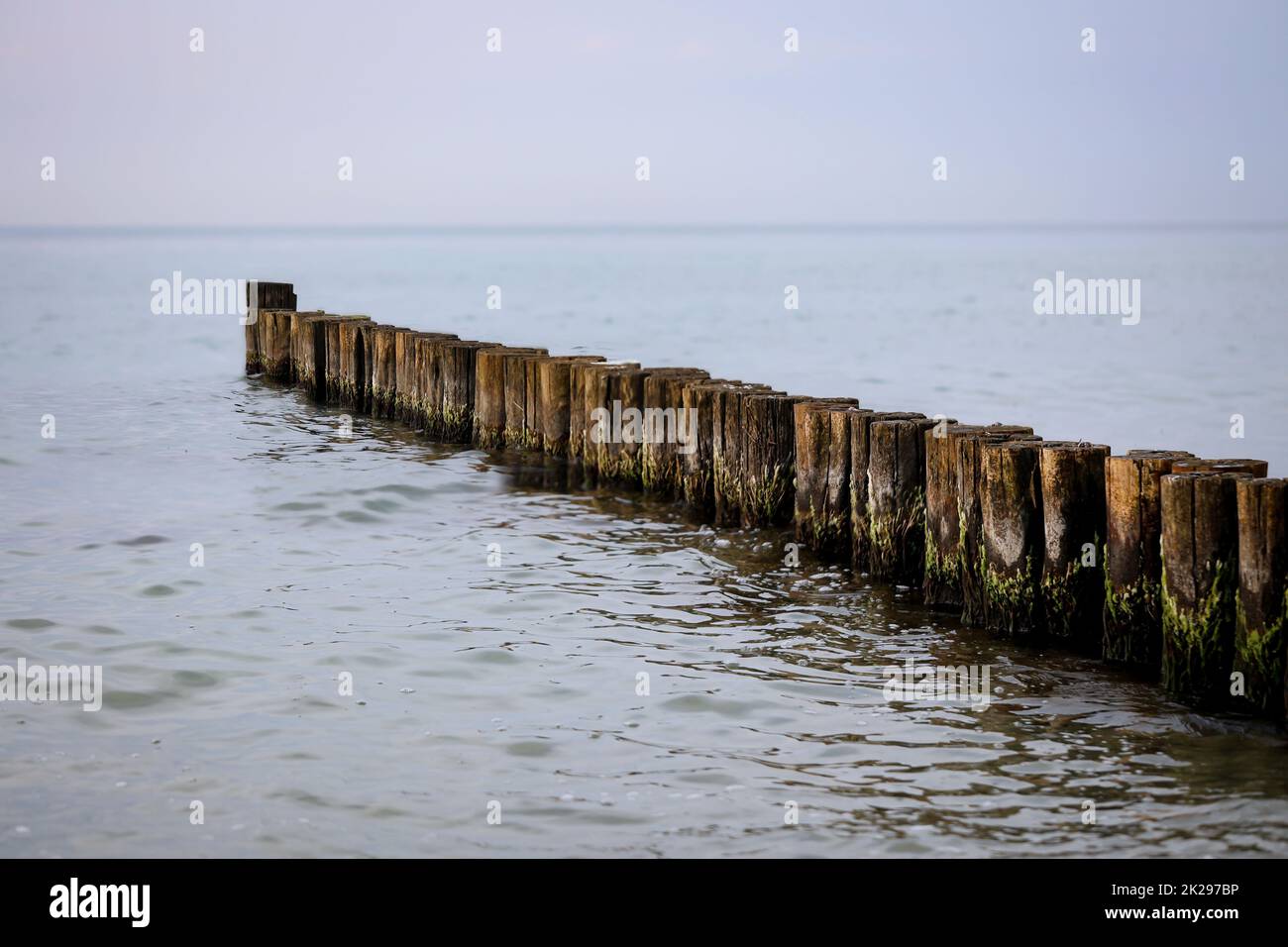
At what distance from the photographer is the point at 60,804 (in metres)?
5.35

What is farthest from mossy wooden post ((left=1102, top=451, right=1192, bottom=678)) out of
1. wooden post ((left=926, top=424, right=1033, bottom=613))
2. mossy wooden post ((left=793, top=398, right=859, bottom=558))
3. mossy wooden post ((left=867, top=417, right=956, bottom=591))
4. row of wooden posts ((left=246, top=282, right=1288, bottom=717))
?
mossy wooden post ((left=793, top=398, right=859, bottom=558))

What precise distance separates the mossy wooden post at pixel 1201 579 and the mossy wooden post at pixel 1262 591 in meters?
0.10

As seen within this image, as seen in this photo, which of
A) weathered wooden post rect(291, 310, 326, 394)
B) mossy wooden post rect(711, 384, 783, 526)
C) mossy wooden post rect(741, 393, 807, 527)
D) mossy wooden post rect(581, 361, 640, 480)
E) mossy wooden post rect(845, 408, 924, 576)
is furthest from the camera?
weathered wooden post rect(291, 310, 326, 394)

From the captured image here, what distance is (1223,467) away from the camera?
21.8 feet

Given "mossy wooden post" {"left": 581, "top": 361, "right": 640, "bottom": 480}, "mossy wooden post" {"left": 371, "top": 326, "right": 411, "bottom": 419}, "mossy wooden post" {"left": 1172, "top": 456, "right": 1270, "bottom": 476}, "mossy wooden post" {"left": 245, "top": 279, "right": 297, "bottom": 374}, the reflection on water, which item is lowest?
the reflection on water

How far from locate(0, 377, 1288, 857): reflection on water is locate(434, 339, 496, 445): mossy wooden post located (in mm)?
2797

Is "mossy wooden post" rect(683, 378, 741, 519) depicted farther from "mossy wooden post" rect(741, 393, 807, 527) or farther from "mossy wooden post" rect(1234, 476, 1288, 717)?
"mossy wooden post" rect(1234, 476, 1288, 717)

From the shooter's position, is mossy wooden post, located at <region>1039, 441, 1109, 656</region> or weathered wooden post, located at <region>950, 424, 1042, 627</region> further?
weathered wooden post, located at <region>950, 424, 1042, 627</region>

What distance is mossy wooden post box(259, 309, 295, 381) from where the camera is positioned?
1808 centimetres

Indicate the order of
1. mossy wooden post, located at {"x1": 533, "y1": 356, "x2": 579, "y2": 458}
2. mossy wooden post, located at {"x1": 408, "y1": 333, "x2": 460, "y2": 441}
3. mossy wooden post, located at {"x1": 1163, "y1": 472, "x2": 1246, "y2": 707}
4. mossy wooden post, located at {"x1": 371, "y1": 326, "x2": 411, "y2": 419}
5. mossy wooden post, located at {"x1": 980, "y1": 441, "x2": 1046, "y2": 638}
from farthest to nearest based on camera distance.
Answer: mossy wooden post, located at {"x1": 371, "y1": 326, "x2": 411, "y2": 419}
mossy wooden post, located at {"x1": 408, "y1": 333, "x2": 460, "y2": 441}
mossy wooden post, located at {"x1": 533, "y1": 356, "x2": 579, "y2": 458}
mossy wooden post, located at {"x1": 980, "y1": 441, "x2": 1046, "y2": 638}
mossy wooden post, located at {"x1": 1163, "y1": 472, "x2": 1246, "y2": 707}

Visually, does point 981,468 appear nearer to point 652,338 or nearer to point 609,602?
point 609,602

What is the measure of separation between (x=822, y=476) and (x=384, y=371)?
7.59m

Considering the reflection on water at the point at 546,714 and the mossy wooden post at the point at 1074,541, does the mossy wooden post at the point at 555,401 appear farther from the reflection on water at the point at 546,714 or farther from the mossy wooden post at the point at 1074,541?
the mossy wooden post at the point at 1074,541

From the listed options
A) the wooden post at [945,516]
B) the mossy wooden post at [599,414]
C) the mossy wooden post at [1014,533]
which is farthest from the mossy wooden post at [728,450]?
the mossy wooden post at [1014,533]
